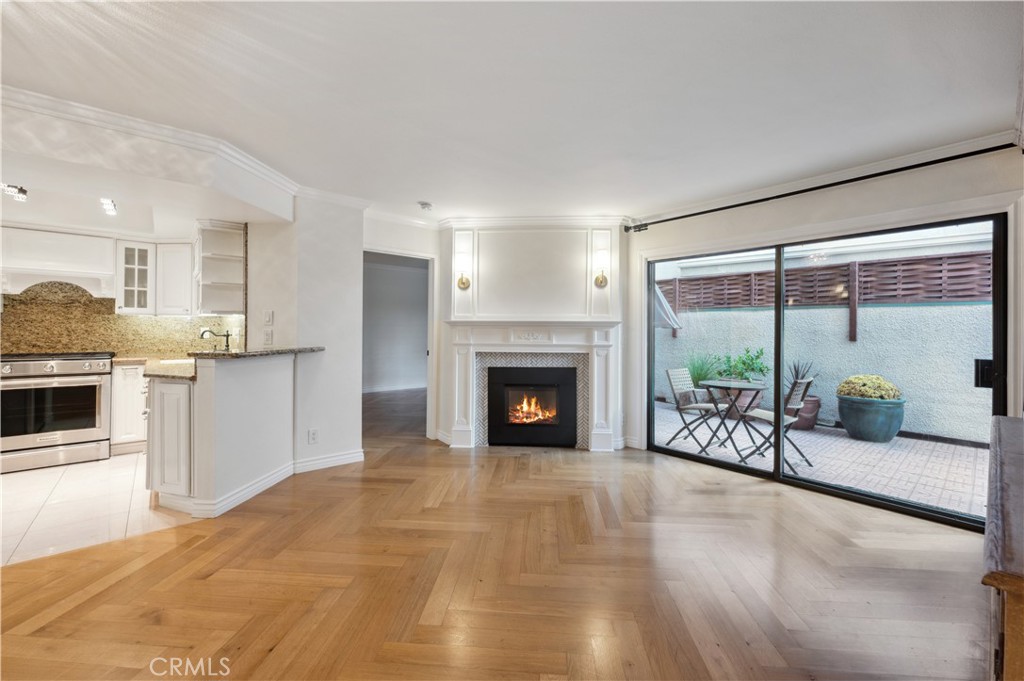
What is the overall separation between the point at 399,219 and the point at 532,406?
2490mm

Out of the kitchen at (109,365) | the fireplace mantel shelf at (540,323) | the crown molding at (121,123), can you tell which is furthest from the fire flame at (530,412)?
the crown molding at (121,123)

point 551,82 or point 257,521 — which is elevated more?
point 551,82

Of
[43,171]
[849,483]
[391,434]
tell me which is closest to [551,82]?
[43,171]

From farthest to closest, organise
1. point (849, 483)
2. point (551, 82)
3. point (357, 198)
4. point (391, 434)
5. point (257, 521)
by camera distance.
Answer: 1. point (391, 434)
2. point (357, 198)
3. point (849, 483)
4. point (257, 521)
5. point (551, 82)

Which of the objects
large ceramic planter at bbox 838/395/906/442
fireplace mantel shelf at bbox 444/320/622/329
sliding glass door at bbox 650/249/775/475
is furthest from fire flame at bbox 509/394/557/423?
large ceramic planter at bbox 838/395/906/442

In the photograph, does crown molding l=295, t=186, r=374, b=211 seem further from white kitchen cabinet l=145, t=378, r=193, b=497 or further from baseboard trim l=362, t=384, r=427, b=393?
baseboard trim l=362, t=384, r=427, b=393

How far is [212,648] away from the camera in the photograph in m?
1.63

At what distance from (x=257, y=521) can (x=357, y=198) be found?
2773 millimetres

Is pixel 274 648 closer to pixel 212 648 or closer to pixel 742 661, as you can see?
pixel 212 648

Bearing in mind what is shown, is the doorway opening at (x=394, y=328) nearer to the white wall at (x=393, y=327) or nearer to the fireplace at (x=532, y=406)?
the white wall at (x=393, y=327)

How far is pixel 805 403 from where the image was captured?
3.56m

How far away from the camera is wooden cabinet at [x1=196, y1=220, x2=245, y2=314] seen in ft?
12.2

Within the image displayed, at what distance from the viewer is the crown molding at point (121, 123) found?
2242mm

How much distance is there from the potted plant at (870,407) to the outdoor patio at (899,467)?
7 cm
